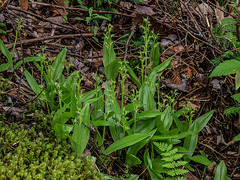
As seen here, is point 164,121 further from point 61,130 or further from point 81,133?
point 61,130

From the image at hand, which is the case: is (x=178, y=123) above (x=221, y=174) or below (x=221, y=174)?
above

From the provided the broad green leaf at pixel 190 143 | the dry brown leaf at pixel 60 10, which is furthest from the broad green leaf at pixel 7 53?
the broad green leaf at pixel 190 143

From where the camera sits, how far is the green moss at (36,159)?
5.79 ft

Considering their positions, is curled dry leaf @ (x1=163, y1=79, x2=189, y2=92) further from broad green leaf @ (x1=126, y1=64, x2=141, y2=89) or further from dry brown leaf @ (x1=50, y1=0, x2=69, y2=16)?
dry brown leaf @ (x1=50, y1=0, x2=69, y2=16)

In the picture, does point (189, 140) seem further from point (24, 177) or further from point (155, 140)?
point (24, 177)

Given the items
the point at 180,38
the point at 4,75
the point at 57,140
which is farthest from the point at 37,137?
the point at 180,38

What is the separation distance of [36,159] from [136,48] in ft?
7.12

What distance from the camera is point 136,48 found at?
3516mm

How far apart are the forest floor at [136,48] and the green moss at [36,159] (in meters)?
0.60

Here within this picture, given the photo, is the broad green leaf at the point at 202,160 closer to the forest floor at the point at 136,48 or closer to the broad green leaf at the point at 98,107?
the forest floor at the point at 136,48

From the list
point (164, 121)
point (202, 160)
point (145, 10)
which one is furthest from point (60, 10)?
point (202, 160)

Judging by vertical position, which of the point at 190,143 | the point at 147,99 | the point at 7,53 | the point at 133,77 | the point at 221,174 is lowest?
the point at 221,174

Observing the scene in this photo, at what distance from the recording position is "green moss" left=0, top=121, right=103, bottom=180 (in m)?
1.77

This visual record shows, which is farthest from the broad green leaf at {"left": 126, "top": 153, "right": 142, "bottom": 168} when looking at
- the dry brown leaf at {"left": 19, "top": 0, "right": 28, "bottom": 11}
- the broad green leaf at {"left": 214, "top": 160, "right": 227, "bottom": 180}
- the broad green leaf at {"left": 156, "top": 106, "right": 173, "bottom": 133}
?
the dry brown leaf at {"left": 19, "top": 0, "right": 28, "bottom": 11}
